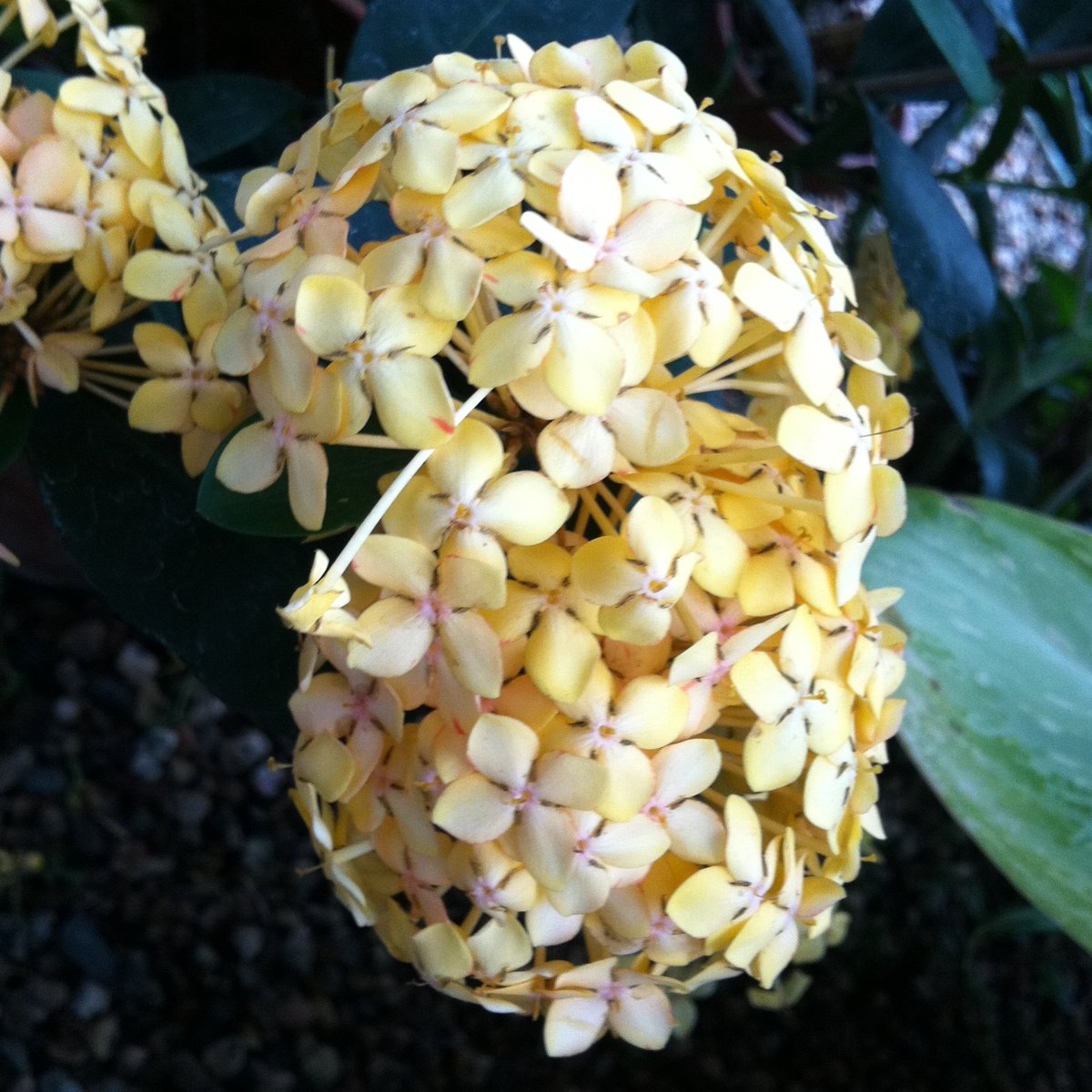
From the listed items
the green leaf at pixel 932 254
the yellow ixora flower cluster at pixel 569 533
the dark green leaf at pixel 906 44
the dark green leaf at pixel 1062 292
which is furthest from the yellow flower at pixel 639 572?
the dark green leaf at pixel 1062 292

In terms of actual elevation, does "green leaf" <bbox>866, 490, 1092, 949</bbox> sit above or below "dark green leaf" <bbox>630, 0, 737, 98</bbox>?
below

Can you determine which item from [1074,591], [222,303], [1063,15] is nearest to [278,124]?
[222,303]

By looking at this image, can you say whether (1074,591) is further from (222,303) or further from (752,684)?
(222,303)

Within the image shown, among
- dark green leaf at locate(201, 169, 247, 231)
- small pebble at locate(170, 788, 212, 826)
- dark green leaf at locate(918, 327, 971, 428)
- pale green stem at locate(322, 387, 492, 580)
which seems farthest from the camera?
small pebble at locate(170, 788, 212, 826)

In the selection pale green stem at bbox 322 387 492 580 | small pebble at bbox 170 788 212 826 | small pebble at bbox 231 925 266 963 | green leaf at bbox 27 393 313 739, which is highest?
pale green stem at bbox 322 387 492 580

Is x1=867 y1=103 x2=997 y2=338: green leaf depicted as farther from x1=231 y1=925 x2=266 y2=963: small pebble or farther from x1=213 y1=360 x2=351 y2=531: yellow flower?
x1=231 y1=925 x2=266 y2=963: small pebble

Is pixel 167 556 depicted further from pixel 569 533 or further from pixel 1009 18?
pixel 1009 18

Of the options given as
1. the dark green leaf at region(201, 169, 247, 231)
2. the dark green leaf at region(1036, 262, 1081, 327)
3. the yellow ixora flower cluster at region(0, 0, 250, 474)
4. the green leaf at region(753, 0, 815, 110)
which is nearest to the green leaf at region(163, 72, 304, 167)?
the dark green leaf at region(201, 169, 247, 231)
